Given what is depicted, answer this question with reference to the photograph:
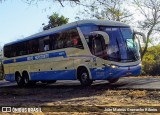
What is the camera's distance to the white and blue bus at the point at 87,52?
18594 mm

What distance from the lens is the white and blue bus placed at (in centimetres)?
1859

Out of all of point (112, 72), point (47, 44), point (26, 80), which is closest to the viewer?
point (112, 72)

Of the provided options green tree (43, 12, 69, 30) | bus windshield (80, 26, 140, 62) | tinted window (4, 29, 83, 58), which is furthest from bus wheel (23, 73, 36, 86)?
green tree (43, 12, 69, 30)

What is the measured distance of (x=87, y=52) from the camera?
63.8 feet

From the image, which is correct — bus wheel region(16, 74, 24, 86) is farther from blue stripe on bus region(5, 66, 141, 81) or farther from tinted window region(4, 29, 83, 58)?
tinted window region(4, 29, 83, 58)

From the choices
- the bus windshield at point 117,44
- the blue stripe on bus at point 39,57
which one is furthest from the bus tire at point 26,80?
the bus windshield at point 117,44

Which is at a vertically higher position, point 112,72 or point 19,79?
point 112,72

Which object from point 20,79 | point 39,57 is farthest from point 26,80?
point 39,57

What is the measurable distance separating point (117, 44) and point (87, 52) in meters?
1.65

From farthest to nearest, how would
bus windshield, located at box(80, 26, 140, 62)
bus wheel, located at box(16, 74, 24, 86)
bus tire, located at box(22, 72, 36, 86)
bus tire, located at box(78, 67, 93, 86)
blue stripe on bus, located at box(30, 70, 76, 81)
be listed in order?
bus wheel, located at box(16, 74, 24, 86) → bus tire, located at box(22, 72, 36, 86) → blue stripe on bus, located at box(30, 70, 76, 81) → bus tire, located at box(78, 67, 93, 86) → bus windshield, located at box(80, 26, 140, 62)

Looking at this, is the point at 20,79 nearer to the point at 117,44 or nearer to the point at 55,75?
the point at 55,75

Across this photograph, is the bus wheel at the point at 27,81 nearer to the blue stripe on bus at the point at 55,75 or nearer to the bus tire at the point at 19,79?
the bus tire at the point at 19,79

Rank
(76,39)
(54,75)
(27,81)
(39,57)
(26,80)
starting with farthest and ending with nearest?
(26,80), (27,81), (39,57), (54,75), (76,39)

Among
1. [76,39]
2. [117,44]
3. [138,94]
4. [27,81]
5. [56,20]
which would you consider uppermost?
[56,20]
